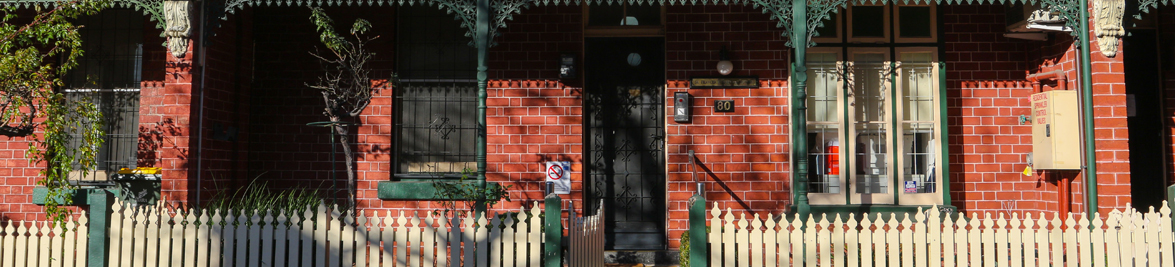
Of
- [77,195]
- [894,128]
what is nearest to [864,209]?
[894,128]

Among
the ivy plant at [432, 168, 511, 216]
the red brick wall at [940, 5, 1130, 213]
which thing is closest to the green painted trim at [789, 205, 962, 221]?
the red brick wall at [940, 5, 1130, 213]

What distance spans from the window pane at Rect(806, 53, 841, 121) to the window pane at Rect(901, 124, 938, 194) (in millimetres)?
809

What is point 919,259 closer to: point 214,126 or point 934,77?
point 934,77

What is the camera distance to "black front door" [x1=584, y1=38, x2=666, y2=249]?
8.71 meters

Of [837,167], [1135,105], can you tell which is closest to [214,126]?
[837,167]

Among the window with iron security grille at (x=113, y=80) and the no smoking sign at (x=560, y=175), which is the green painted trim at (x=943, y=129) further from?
the window with iron security grille at (x=113, y=80)

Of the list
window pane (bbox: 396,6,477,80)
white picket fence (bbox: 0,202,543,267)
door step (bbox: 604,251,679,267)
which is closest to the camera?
white picket fence (bbox: 0,202,543,267)

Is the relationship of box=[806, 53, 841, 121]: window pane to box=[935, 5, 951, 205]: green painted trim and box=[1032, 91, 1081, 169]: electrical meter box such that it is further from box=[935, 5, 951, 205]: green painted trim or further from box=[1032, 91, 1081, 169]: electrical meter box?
box=[1032, 91, 1081, 169]: electrical meter box

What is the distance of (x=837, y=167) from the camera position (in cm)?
847

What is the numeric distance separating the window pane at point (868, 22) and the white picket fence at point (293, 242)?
4.50m

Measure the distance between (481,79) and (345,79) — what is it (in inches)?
102

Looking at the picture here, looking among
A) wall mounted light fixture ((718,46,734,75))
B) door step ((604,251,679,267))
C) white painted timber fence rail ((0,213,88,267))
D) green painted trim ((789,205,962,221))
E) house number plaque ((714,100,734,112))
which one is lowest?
door step ((604,251,679,267))

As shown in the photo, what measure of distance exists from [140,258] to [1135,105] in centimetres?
948

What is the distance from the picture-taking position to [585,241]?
6223 mm
